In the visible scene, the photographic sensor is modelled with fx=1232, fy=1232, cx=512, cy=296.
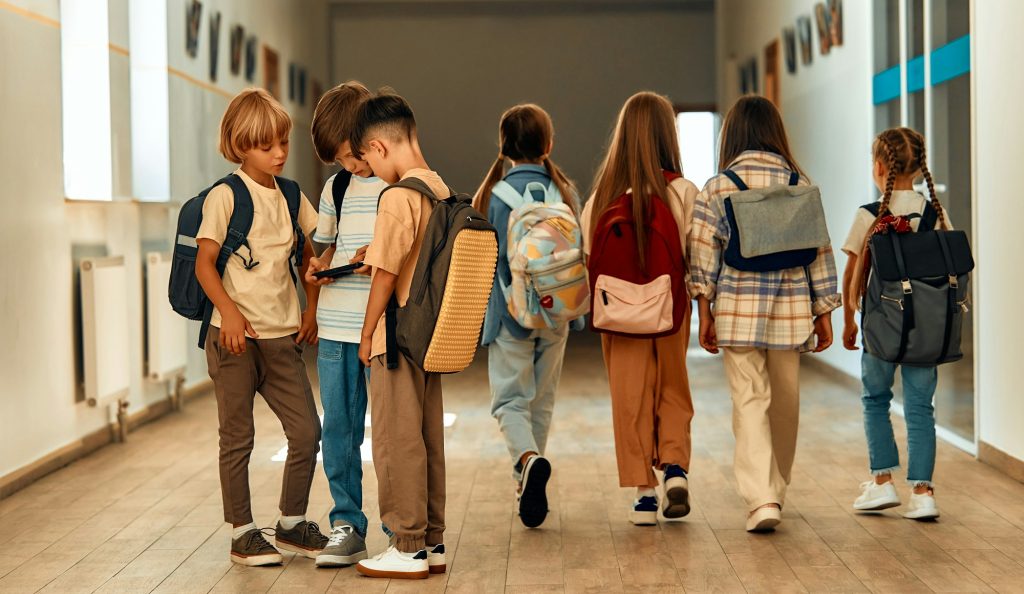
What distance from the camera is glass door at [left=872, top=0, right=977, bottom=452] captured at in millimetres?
5309

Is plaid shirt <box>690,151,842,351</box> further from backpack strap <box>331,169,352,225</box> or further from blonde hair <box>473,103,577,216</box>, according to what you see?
backpack strap <box>331,169,352,225</box>

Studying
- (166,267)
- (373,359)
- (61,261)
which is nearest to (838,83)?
(166,267)

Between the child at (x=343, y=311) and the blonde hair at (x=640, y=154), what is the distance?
0.81 m

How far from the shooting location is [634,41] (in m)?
16.2

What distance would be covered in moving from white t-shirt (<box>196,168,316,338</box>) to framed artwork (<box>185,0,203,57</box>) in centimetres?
433

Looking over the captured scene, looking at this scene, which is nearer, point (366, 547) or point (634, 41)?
point (366, 547)

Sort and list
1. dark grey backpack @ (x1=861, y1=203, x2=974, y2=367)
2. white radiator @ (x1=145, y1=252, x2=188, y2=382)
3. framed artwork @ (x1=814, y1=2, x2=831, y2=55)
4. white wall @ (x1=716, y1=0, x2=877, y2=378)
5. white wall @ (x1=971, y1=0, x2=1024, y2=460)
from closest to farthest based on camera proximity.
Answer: dark grey backpack @ (x1=861, y1=203, x2=974, y2=367)
white wall @ (x1=971, y1=0, x2=1024, y2=460)
white radiator @ (x1=145, y1=252, x2=188, y2=382)
white wall @ (x1=716, y1=0, x2=877, y2=378)
framed artwork @ (x1=814, y1=2, x2=831, y2=55)

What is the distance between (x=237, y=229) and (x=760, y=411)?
172 cm

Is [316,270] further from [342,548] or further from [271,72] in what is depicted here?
[271,72]

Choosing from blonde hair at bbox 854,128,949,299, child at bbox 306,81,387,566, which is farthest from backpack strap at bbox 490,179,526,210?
blonde hair at bbox 854,128,949,299

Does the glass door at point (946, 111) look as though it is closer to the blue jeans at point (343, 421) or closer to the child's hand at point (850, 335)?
the child's hand at point (850, 335)

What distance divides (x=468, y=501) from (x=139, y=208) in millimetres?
3129

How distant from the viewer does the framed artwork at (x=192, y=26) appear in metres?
7.55

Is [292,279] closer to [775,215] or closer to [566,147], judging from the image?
[775,215]
